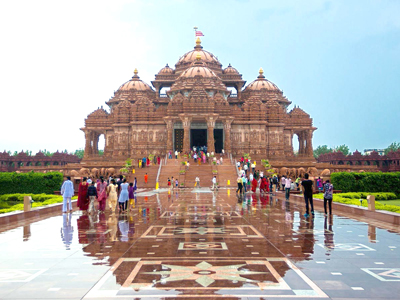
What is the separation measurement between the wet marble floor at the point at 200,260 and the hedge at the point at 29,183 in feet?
59.7

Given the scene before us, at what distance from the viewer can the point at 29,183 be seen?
32.1m

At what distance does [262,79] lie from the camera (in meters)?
76.4

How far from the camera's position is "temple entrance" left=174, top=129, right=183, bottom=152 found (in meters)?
58.8

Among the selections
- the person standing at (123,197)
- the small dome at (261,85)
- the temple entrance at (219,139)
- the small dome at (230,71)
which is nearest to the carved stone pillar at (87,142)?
the temple entrance at (219,139)

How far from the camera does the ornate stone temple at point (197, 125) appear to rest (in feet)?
187

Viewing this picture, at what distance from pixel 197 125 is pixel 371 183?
103ft

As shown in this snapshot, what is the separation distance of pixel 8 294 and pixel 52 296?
0.74m

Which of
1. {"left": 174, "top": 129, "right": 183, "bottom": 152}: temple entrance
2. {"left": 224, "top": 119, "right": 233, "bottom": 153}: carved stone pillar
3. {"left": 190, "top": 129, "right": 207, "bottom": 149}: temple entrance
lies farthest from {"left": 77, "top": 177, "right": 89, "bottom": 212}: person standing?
{"left": 190, "top": 129, "right": 207, "bottom": 149}: temple entrance

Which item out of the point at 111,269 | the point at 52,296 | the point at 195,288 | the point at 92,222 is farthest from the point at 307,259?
the point at 92,222

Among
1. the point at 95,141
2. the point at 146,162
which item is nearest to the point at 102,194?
the point at 146,162

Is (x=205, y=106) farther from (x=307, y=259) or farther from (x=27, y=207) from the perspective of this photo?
(x=307, y=259)

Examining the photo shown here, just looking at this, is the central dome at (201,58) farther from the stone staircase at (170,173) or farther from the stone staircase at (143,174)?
the stone staircase at (143,174)

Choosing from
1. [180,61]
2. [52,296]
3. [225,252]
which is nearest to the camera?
[52,296]

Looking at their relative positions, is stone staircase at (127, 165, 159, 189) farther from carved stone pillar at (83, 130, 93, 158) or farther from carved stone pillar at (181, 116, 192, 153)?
carved stone pillar at (83, 130, 93, 158)
